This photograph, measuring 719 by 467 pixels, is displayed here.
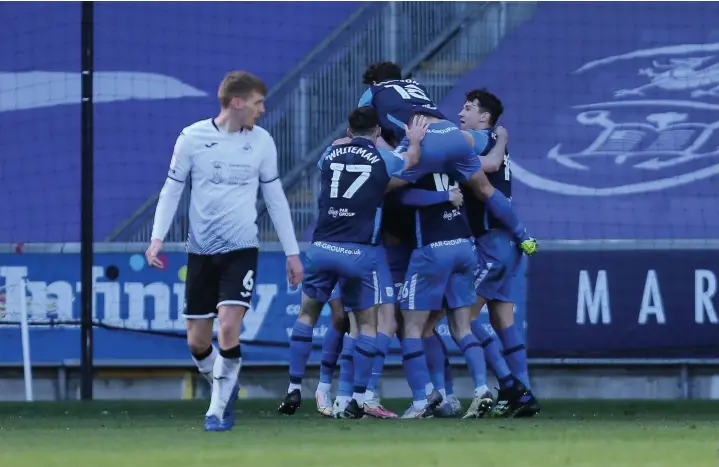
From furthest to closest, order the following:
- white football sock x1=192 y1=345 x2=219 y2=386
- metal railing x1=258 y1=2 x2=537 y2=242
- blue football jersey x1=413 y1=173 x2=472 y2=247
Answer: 1. metal railing x1=258 y1=2 x2=537 y2=242
2. blue football jersey x1=413 y1=173 x2=472 y2=247
3. white football sock x1=192 y1=345 x2=219 y2=386

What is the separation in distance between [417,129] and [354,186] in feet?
1.46

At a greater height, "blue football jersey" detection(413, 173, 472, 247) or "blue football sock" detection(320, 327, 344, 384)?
"blue football jersey" detection(413, 173, 472, 247)

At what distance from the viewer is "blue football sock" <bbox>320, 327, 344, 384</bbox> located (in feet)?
28.9

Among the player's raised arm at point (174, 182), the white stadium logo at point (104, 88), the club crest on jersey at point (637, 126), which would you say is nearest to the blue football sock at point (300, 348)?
the player's raised arm at point (174, 182)

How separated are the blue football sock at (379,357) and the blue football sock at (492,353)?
583mm

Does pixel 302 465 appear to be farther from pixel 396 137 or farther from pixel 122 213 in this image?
pixel 122 213

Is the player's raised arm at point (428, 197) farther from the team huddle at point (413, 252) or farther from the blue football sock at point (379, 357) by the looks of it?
the blue football sock at point (379, 357)

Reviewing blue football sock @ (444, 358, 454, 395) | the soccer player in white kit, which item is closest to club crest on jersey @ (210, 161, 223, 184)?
the soccer player in white kit

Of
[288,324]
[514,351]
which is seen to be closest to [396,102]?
[514,351]

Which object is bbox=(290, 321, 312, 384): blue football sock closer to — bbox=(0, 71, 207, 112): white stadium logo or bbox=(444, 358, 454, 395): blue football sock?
bbox=(444, 358, 454, 395): blue football sock

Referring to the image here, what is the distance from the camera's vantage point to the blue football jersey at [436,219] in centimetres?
830

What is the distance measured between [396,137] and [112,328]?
4214 millimetres

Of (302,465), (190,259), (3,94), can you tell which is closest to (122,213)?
(3,94)

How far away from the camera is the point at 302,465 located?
4965mm
